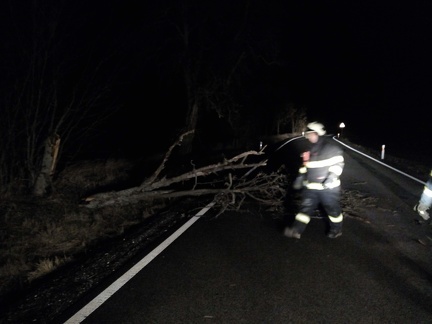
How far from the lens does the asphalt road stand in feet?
13.1

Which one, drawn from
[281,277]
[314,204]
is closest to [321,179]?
[314,204]

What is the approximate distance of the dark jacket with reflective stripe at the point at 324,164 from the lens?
6.13 meters

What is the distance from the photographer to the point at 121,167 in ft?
48.3

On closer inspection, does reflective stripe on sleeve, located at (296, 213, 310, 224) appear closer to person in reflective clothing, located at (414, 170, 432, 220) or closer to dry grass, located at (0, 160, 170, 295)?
person in reflective clothing, located at (414, 170, 432, 220)

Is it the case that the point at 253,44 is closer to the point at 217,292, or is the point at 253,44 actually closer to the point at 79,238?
the point at 79,238

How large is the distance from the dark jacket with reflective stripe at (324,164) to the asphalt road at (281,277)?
94cm

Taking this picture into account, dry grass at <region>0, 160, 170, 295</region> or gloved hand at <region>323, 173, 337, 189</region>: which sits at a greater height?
gloved hand at <region>323, 173, 337, 189</region>

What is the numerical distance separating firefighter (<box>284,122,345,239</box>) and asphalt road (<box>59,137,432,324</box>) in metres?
0.29

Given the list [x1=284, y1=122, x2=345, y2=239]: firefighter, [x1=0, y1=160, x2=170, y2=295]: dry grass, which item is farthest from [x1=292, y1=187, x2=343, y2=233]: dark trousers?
[x1=0, y1=160, x2=170, y2=295]: dry grass

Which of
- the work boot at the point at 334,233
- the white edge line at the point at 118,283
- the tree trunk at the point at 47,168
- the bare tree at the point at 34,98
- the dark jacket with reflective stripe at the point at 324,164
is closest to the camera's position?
the white edge line at the point at 118,283

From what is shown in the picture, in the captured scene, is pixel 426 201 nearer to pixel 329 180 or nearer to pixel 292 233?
pixel 329 180

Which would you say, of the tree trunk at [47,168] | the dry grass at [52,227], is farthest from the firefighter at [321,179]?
the tree trunk at [47,168]

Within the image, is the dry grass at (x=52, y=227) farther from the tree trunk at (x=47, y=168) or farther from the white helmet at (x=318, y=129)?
the white helmet at (x=318, y=129)

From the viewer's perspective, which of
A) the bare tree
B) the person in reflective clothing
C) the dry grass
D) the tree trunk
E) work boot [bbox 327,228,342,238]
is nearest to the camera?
the dry grass
